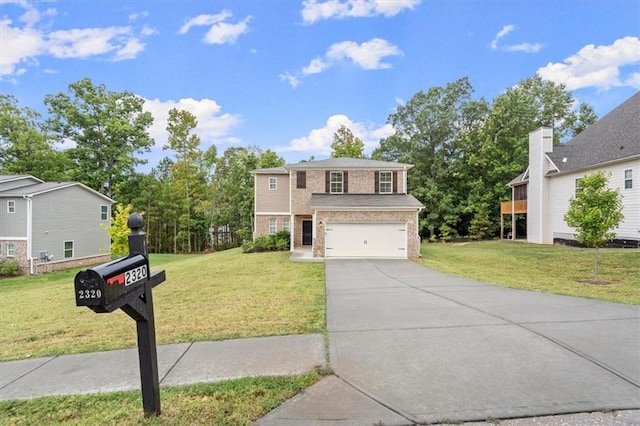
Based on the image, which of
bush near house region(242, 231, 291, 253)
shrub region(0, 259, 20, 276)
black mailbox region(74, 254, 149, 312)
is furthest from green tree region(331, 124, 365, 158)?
black mailbox region(74, 254, 149, 312)

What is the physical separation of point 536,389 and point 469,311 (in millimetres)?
3099

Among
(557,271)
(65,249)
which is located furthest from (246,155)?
(557,271)

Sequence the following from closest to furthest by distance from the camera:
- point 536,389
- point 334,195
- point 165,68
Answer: point 536,389 < point 165,68 < point 334,195

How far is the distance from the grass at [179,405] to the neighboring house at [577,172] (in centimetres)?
1586

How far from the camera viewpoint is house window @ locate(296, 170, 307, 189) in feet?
68.6

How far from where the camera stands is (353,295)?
8203mm

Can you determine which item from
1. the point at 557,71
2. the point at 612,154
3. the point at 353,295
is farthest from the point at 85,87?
the point at 557,71

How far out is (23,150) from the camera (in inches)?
1125

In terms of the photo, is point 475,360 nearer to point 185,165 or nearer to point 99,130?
point 185,165

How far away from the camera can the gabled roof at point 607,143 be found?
663 inches

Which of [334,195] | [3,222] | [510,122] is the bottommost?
[3,222]

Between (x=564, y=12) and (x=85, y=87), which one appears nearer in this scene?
(x=564, y=12)

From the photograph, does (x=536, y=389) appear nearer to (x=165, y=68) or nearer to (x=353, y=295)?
(x=353, y=295)

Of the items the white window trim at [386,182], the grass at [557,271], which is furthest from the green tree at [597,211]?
the white window trim at [386,182]
